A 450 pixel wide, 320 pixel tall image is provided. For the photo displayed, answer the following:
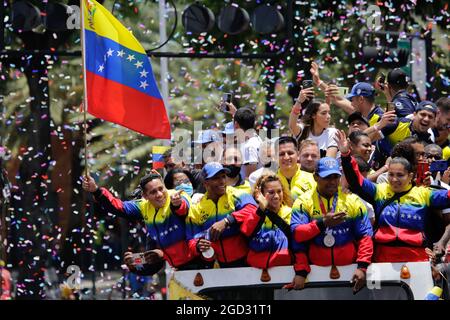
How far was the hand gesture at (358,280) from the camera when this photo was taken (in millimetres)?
8062

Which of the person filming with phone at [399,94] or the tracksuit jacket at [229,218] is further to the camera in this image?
the person filming with phone at [399,94]

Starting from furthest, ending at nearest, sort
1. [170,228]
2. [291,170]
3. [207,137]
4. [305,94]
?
[207,137], [305,94], [291,170], [170,228]

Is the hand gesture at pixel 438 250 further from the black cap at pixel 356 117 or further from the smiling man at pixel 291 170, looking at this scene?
the black cap at pixel 356 117

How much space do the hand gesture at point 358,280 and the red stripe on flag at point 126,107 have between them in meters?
2.80

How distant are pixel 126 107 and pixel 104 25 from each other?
26.6 inches

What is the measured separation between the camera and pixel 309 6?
60.7ft

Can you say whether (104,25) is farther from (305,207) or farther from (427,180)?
(427,180)

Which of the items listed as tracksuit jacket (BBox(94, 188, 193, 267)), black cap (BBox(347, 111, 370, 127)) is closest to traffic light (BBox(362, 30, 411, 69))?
black cap (BBox(347, 111, 370, 127))

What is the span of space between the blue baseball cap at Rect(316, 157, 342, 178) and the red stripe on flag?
200 centimetres

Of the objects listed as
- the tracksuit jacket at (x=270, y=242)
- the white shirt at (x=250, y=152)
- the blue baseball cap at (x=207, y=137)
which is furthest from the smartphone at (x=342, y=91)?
the tracksuit jacket at (x=270, y=242)

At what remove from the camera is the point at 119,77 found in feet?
34.6

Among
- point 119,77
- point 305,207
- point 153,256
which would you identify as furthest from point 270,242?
point 119,77

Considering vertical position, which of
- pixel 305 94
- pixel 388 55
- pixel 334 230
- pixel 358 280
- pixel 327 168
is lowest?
pixel 358 280
